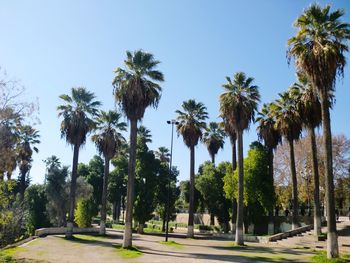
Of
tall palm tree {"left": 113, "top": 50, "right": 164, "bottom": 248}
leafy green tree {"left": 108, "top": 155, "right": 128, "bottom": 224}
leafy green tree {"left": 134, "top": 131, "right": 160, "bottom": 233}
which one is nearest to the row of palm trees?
tall palm tree {"left": 113, "top": 50, "right": 164, "bottom": 248}

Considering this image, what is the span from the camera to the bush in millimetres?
50875

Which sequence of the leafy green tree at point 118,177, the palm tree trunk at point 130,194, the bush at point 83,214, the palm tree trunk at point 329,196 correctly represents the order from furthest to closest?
the leafy green tree at point 118,177
the bush at point 83,214
the palm tree trunk at point 130,194
the palm tree trunk at point 329,196

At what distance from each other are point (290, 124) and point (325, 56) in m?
17.4

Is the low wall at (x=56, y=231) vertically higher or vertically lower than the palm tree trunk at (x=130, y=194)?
lower

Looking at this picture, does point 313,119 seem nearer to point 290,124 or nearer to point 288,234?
point 290,124

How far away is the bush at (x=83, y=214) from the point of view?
50.9m

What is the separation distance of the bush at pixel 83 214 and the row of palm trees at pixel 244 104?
1049cm

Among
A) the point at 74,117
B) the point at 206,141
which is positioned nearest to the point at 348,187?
the point at 206,141

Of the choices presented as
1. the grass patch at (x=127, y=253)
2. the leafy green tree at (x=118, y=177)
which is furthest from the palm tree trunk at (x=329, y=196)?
the leafy green tree at (x=118, y=177)

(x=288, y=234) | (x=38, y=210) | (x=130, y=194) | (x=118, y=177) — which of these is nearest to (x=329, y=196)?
(x=130, y=194)

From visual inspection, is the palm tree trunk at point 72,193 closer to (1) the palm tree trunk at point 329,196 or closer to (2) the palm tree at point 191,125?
(2) the palm tree at point 191,125

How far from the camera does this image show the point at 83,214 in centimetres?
5084

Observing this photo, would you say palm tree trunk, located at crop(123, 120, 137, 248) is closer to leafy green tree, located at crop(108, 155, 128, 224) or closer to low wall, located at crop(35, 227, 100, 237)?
low wall, located at crop(35, 227, 100, 237)

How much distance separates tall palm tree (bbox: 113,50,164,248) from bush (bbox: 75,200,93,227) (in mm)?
22243
